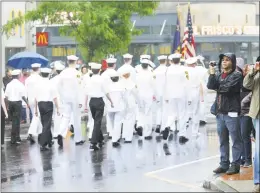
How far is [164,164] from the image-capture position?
13844 mm

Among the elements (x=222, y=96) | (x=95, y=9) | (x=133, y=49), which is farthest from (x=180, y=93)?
(x=133, y=49)

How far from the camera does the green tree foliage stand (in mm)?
29312

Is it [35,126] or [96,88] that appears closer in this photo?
[96,88]

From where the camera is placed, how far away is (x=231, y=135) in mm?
11938

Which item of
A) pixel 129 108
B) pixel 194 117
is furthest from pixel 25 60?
pixel 194 117

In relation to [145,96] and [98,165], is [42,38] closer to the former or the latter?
[145,96]

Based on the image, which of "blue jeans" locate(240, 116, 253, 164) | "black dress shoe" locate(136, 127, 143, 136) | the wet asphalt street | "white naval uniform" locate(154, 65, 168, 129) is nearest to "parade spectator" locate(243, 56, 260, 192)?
the wet asphalt street

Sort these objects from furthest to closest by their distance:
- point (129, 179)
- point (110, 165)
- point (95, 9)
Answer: point (95, 9)
point (110, 165)
point (129, 179)

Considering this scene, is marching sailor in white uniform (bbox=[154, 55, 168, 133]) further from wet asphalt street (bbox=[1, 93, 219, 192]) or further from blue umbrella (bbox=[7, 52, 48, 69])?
blue umbrella (bbox=[7, 52, 48, 69])

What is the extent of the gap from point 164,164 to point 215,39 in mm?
35185

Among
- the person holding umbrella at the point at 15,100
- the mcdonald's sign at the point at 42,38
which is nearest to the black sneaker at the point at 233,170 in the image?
the person holding umbrella at the point at 15,100

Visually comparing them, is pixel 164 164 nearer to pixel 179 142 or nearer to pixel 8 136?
pixel 179 142

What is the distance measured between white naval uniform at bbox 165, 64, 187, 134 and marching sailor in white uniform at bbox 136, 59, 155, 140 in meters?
0.61

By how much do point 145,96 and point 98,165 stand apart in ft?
16.6
